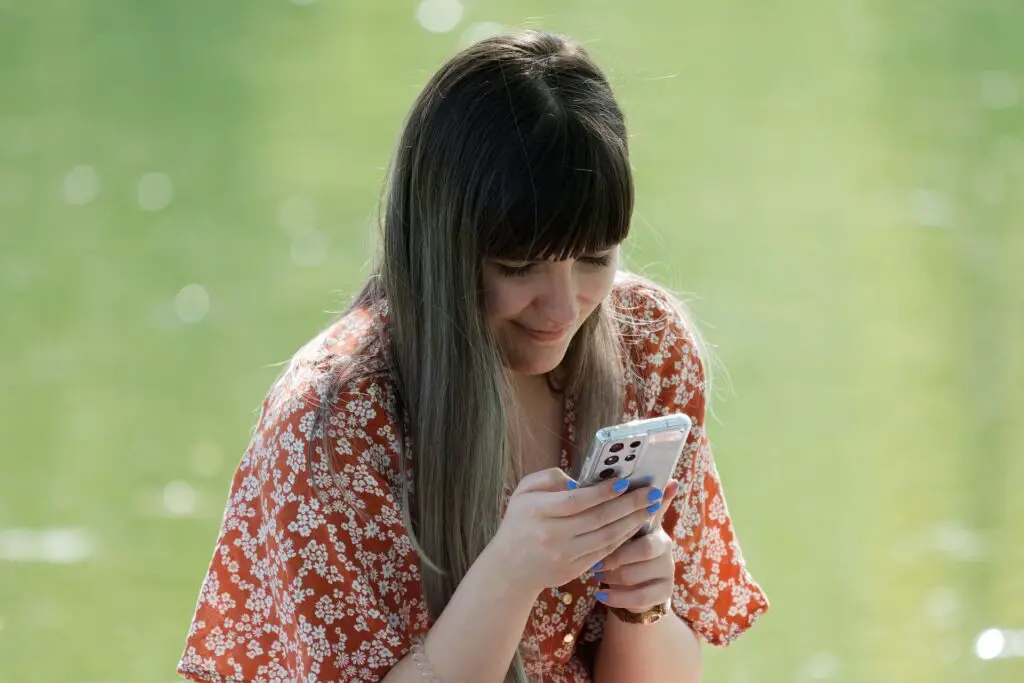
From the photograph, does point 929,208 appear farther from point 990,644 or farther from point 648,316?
point 648,316

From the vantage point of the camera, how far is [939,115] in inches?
153

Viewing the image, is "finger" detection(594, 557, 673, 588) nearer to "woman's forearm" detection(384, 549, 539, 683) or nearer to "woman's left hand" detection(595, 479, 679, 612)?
"woman's left hand" detection(595, 479, 679, 612)

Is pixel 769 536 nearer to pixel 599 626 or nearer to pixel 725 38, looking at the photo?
pixel 599 626

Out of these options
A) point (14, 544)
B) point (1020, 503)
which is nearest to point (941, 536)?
point (1020, 503)

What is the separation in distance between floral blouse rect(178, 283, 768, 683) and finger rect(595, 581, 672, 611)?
0.47ft

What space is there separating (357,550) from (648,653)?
1.26ft

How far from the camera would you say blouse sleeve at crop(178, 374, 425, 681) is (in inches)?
59.0

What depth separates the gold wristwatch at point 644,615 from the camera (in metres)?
1.57

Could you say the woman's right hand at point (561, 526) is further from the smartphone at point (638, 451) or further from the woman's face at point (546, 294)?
the woman's face at point (546, 294)

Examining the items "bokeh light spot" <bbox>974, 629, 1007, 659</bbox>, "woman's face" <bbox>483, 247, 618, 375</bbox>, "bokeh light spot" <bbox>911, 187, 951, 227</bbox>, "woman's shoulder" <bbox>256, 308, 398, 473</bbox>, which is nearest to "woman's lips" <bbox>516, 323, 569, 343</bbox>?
"woman's face" <bbox>483, 247, 618, 375</bbox>

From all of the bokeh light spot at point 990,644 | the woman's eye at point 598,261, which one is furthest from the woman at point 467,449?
the bokeh light spot at point 990,644

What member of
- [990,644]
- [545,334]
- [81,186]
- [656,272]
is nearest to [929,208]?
[656,272]

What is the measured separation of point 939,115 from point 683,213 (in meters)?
0.85

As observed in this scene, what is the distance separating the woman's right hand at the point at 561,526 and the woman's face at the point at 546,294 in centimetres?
18
